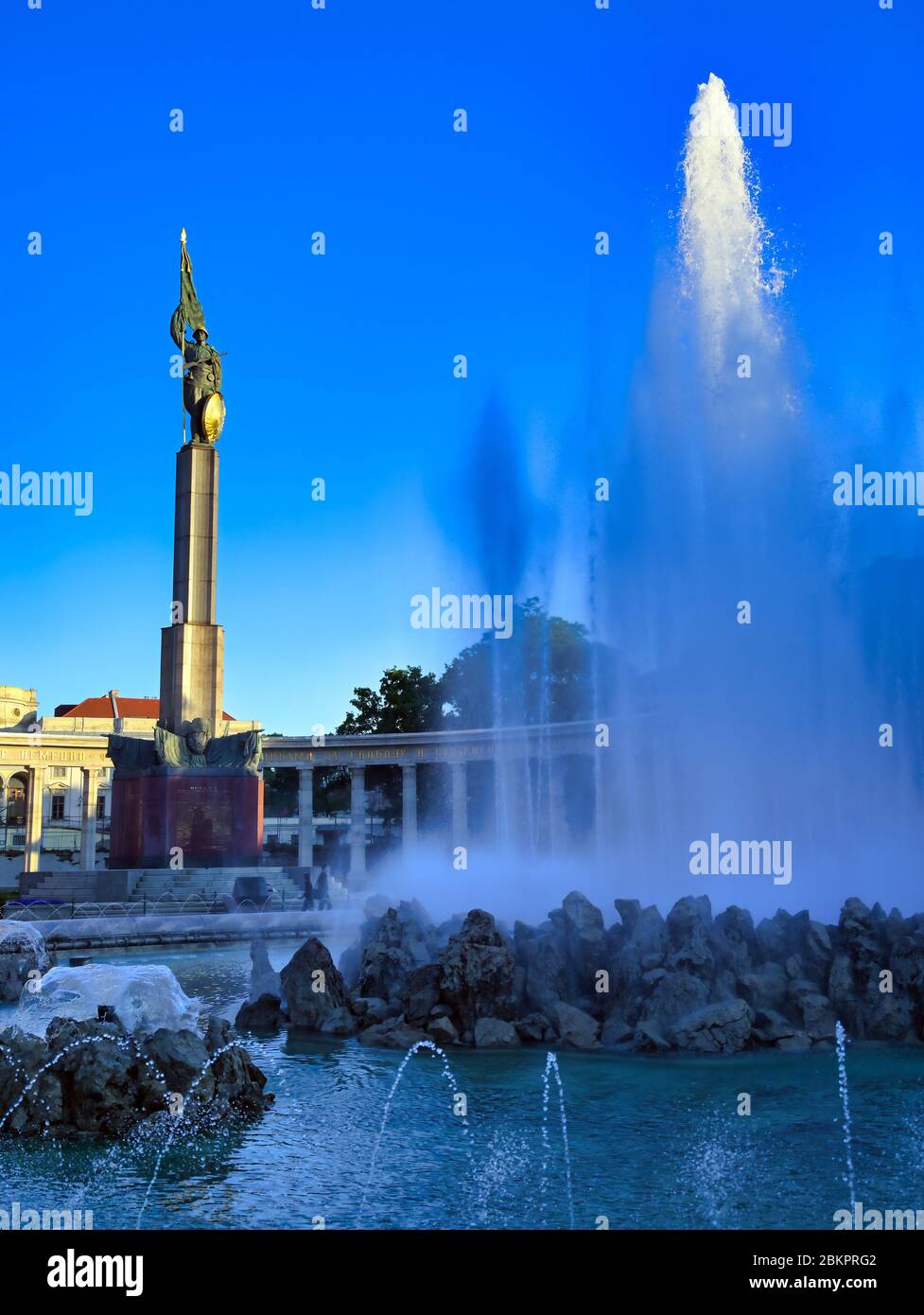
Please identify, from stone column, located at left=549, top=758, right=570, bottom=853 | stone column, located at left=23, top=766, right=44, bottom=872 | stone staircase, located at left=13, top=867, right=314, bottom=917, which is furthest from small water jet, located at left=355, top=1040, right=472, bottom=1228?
stone column, located at left=23, top=766, right=44, bottom=872

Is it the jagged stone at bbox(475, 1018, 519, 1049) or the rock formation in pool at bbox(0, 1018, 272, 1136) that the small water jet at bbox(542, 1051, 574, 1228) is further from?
the rock formation in pool at bbox(0, 1018, 272, 1136)

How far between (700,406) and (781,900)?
38.7 feet

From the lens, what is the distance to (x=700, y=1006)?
16953 millimetres

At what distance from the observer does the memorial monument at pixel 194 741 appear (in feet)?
131

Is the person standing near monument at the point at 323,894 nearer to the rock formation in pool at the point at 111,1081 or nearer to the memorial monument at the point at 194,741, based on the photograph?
the memorial monument at the point at 194,741

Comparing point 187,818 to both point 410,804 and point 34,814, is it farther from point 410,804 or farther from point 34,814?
point 34,814

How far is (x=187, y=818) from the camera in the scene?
39.9 meters

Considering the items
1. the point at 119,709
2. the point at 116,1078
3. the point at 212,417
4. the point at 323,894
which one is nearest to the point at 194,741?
the point at 323,894

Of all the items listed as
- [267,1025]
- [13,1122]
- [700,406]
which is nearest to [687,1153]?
[13,1122]

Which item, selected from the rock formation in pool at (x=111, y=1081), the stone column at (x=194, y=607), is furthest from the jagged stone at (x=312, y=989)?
the stone column at (x=194, y=607)

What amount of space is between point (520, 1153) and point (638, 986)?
5.95m

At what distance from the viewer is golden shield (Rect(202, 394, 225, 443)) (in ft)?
143

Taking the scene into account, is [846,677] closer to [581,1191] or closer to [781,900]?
[781,900]

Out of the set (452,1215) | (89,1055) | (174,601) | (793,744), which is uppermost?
(174,601)
